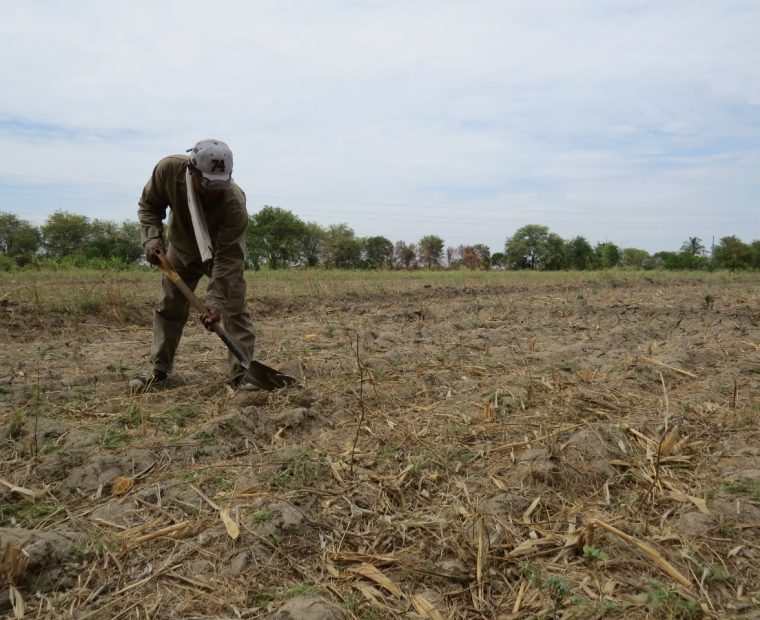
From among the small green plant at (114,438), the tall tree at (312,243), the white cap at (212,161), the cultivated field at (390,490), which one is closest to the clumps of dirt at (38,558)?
the cultivated field at (390,490)

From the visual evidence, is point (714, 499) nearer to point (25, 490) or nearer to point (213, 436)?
point (213, 436)

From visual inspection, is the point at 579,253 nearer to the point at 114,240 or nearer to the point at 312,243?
the point at 312,243

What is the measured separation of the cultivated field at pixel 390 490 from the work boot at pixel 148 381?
0.12 metres

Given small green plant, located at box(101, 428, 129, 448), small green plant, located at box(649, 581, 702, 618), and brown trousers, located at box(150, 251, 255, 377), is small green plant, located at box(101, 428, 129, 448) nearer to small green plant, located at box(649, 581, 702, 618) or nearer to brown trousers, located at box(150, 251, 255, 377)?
brown trousers, located at box(150, 251, 255, 377)

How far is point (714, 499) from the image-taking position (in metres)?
2.18

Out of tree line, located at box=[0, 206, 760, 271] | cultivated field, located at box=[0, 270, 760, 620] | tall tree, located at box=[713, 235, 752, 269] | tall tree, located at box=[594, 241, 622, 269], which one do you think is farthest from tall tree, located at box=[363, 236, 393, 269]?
cultivated field, located at box=[0, 270, 760, 620]

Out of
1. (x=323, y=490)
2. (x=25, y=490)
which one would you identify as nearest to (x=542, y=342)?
(x=323, y=490)

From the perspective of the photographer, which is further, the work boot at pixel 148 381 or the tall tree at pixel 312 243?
the tall tree at pixel 312 243

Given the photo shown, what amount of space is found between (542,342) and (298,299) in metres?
5.15

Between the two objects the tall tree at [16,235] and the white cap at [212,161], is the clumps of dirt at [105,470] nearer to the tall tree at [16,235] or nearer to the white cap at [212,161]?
the white cap at [212,161]

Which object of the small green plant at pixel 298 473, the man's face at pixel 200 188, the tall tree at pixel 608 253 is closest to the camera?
the small green plant at pixel 298 473

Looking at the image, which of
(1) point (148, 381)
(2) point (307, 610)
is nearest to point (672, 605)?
(2) point (307, 610)

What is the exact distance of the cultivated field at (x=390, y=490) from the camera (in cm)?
172

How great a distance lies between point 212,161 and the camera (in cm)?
338
